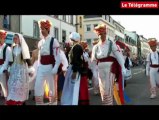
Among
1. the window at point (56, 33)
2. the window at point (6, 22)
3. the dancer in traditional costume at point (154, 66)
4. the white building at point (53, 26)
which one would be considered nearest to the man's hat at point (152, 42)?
the dancer in traditional costume at point (154, 66)

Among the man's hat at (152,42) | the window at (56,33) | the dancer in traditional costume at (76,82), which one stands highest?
the window at (56,33)

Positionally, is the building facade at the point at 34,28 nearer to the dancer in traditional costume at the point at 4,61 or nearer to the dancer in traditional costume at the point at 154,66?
the dancer in traditional costume at the point at 154,66

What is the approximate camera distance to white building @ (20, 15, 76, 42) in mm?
25484

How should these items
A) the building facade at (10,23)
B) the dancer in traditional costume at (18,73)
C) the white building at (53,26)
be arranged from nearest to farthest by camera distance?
the dancer in traditional costume at (18,73)
the building facade at (10,23)
the white building at (53,26)

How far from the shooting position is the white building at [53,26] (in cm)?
2548

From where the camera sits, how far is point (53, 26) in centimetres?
2934

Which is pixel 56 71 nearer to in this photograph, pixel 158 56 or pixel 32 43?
pixel 158 56

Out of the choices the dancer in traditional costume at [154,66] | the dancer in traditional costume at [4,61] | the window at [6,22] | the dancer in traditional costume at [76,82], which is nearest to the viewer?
the dancer in traditional costume at [76,82]

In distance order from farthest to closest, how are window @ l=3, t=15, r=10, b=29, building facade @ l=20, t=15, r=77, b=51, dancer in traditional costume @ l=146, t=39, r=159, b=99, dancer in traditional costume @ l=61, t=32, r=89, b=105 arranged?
building facade @ l=20, t=15, r=77, b=51
window @ l=3, t=15, r=10, b=29
dancer in traditional costume @ l=146, t=39, r=159, b=99
dancer in traditional costume @ l=61, t=32, r=89, b=105

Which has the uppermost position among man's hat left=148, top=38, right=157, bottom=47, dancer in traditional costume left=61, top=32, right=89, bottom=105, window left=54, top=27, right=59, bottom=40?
window left=54, top=27, right=59, bottom=40

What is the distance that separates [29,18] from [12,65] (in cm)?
1882

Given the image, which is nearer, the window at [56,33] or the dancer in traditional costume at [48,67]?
the dancer in traditional costume at [48,67]

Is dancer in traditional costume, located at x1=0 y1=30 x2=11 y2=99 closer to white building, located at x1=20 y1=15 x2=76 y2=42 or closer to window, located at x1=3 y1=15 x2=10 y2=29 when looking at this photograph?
white building, located at x1=20 y1=15 x2=76 y2=42

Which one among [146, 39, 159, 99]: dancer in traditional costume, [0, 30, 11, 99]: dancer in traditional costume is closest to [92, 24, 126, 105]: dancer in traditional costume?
[0, 30, 11, 99]: dancer in traditional costume
